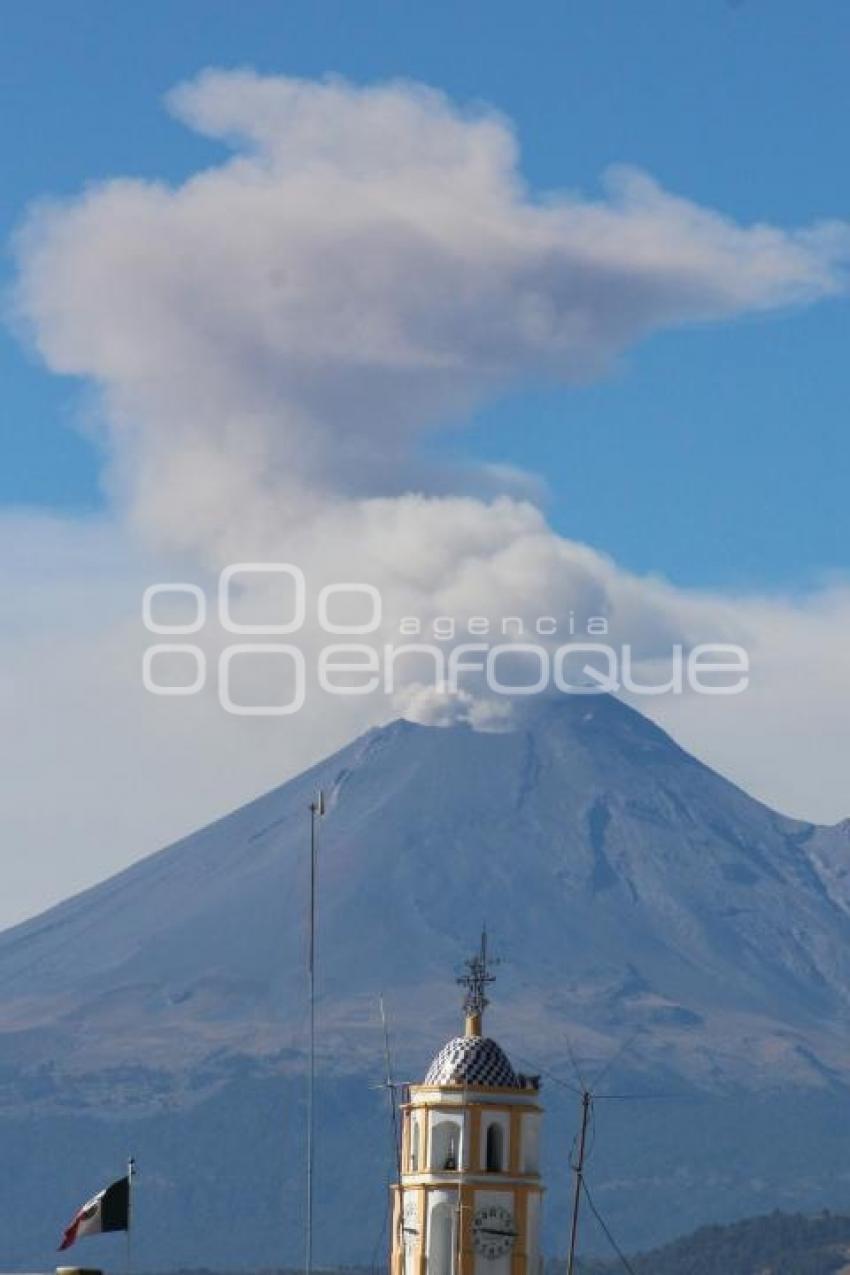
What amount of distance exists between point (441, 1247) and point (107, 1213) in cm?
959

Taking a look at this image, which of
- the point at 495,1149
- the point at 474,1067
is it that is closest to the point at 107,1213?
the point at 495,1149

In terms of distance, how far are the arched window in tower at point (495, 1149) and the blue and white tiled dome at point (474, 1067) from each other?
977 millimetres

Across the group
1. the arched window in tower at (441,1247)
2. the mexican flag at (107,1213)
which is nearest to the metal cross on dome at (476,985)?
the arched window in tower at (441,1247)

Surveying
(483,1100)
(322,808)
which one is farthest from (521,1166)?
(322,808)

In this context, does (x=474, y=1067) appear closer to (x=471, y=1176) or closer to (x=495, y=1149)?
(x=495, y=1149)

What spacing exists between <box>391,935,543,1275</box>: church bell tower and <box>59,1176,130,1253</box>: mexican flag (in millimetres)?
8455

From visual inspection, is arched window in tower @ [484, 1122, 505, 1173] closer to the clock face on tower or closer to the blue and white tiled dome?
the clock face on tower

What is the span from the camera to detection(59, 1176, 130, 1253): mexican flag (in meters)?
76.4

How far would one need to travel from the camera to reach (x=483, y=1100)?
8356 cm

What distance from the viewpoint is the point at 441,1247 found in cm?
8306

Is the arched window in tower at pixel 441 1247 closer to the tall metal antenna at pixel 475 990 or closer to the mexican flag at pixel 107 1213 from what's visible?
the tall metal antenna at pixel 475 990

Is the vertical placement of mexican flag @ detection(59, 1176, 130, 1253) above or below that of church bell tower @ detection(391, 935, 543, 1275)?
below

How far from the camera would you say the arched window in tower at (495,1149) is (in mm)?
83500

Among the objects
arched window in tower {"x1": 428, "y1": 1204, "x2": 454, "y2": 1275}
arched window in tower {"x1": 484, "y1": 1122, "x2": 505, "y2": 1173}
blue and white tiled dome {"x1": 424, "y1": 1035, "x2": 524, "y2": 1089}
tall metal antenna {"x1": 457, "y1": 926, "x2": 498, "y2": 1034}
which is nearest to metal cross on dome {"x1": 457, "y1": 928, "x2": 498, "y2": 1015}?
tall metal antenna {"x1": 457, "y1": 926, "x2": 498, "y2": 1034}
